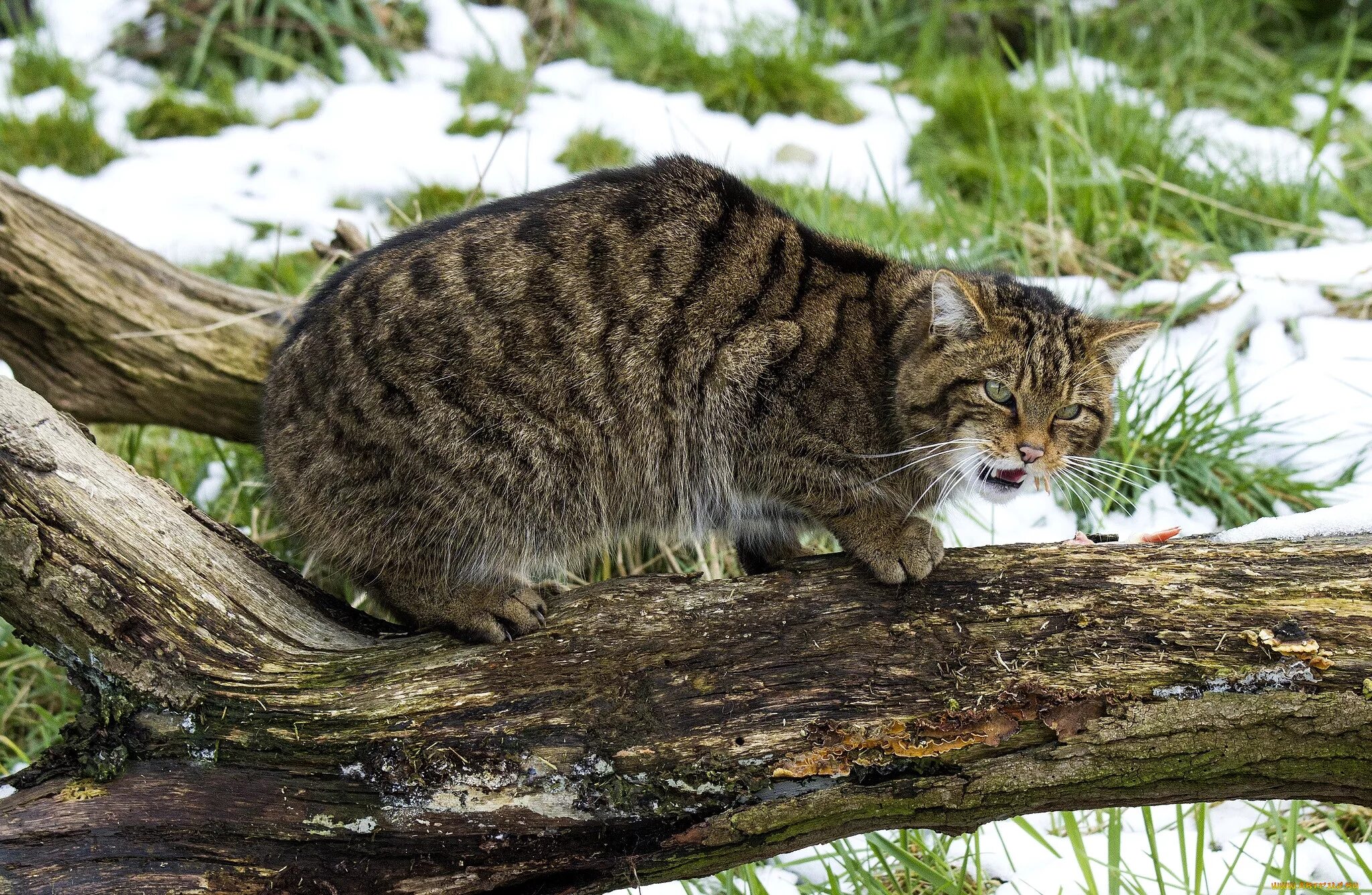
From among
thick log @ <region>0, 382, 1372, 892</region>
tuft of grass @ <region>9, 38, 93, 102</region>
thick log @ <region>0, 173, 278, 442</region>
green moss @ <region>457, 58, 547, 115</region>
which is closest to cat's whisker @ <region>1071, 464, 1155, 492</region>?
thick log @ <region>0, 382, 1372, 892</region>

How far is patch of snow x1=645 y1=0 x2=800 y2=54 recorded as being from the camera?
620 cm

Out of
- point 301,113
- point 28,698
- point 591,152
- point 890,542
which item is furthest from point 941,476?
point 301,113

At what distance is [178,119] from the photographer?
18.9ft

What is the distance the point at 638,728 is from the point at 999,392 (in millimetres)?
1143

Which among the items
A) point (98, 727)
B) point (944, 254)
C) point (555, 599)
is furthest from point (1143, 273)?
point (98, 727)

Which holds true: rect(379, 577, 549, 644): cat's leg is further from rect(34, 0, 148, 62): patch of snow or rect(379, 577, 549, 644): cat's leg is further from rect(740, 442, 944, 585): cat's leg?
rect(34, 0, 148, 62): patch of snow

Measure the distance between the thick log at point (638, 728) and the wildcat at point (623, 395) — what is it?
0.42m

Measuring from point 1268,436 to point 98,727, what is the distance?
339 centimetres

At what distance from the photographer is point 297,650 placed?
2287 millimetres

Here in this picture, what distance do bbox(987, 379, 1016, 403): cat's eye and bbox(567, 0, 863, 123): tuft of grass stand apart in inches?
141

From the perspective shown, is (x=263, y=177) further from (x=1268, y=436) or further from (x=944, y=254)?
(x=1268, y=436)

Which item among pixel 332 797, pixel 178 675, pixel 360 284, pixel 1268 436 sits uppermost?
pixel 1268 436

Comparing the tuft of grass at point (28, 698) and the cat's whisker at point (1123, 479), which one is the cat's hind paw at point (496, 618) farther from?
the cat's whisker at point (1123, 479)

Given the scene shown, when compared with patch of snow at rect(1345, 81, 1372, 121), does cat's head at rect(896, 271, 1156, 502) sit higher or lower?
lower
